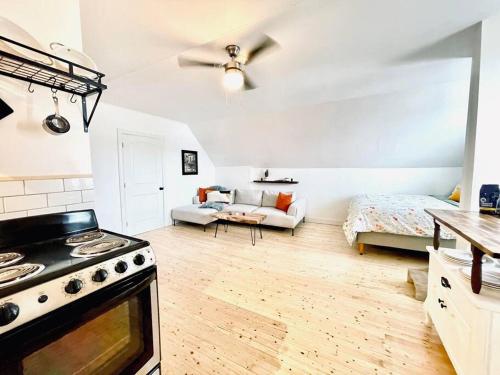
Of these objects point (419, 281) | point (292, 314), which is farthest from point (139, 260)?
point (419, 281)

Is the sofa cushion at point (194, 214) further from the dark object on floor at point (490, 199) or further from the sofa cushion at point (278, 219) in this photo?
the dark object on floor at point (490, 199)

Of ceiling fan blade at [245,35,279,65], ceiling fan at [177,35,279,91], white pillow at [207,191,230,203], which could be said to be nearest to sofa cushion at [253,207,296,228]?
white pillow at [207,191,230,203]

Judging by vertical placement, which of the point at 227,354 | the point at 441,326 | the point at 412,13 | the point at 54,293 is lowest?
the point at 227,354

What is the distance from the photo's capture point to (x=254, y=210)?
14.9 ft

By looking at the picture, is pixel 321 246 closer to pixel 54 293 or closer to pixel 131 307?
pixel 131 307

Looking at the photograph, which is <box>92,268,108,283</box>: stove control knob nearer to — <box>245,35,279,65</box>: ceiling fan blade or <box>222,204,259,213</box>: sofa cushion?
<box>245,35,279,65</box>: ceiling fan blade

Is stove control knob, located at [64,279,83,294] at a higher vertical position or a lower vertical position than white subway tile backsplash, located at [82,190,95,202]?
lower

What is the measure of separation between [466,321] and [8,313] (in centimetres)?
189

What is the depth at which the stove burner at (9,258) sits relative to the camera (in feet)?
2.85

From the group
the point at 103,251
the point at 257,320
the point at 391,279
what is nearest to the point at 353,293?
the point at 391,279

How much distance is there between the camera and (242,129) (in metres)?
4.72

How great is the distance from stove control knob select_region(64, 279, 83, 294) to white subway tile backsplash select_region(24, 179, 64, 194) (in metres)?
0.73

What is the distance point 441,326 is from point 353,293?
2.79 feet

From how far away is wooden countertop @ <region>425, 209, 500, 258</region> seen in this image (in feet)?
3.03
